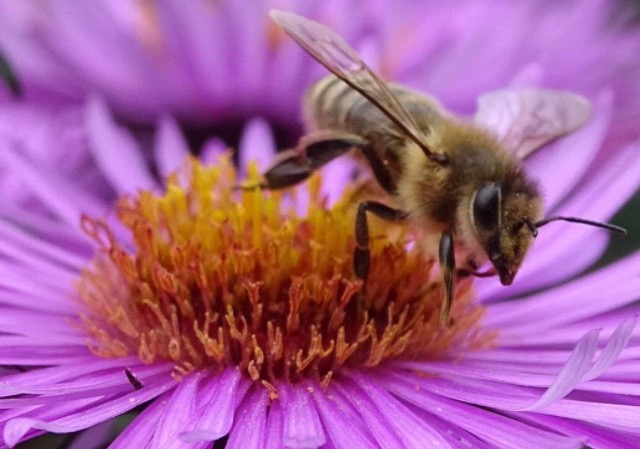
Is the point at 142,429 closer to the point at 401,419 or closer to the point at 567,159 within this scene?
the point at 401,419

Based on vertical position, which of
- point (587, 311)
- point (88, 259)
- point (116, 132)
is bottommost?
point (587, 311)

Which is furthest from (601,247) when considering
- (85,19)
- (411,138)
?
(85,19)

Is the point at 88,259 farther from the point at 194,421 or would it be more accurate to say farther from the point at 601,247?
the point at 601,247

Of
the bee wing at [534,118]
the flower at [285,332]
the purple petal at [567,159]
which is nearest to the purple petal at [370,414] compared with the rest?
the flower at [285,332]

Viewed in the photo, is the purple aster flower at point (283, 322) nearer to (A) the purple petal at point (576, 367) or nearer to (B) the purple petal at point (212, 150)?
(A) the purple petal at point (576, 367)

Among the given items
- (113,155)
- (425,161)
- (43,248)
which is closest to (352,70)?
(425,161)

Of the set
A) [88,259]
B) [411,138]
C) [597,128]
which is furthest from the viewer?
[597,128]
